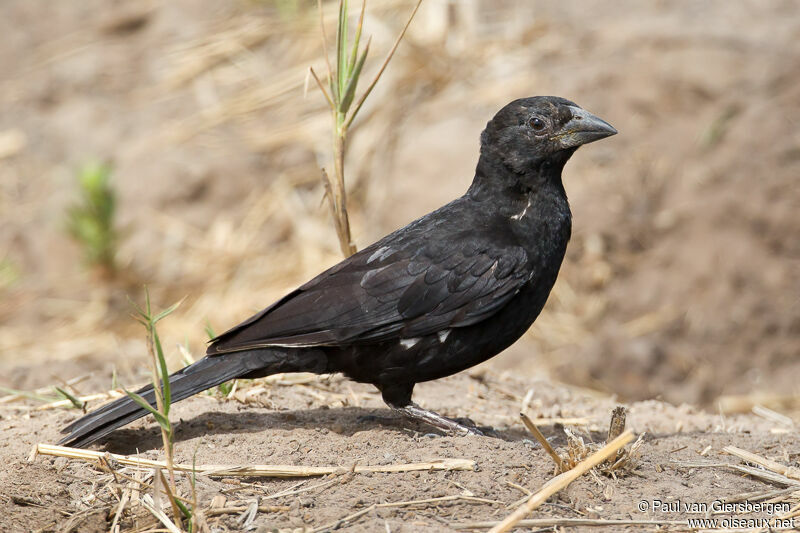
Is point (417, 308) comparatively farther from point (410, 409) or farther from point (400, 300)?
point (410, 409)

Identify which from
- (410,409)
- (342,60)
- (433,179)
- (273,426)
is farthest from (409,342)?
(433,179)

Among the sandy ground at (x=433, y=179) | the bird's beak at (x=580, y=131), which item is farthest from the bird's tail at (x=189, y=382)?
the bird's beak at (x=580, y=131)

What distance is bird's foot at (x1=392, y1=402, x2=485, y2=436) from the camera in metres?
3.96

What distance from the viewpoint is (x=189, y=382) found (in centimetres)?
379

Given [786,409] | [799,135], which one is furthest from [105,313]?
[799,135]

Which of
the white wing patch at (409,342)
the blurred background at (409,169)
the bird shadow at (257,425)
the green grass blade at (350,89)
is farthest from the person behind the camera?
the blurred background at (409,169)

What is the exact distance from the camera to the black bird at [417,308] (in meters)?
3.86

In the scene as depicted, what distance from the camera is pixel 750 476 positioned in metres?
3.33

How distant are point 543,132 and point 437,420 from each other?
4.64 ft

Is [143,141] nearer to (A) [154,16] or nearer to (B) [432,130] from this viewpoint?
(A) [154,16]

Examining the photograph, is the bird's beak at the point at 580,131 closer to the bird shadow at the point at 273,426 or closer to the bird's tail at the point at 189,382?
the bird shadow at the point at 273,426

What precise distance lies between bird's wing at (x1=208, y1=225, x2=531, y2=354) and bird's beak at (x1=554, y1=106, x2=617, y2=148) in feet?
1.93

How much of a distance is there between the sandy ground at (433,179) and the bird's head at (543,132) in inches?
51.6

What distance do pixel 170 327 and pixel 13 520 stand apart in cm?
481
